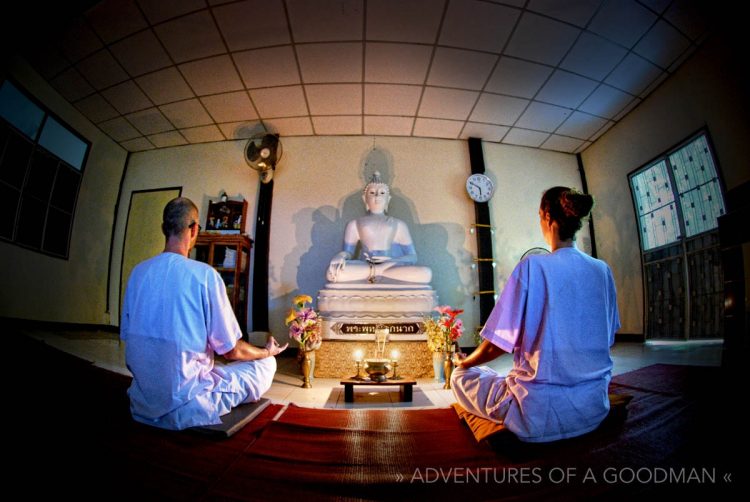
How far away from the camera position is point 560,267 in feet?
3.57

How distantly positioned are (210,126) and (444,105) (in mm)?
3704

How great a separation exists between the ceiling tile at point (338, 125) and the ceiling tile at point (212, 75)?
1.19 metres

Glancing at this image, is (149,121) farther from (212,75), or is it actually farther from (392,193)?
(392,193)

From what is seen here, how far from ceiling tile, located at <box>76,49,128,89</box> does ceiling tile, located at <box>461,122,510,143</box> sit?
4.81 metres

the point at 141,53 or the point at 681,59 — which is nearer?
the point at 681,59

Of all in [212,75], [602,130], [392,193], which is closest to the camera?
[212,75]

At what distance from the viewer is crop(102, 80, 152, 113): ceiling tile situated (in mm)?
3355

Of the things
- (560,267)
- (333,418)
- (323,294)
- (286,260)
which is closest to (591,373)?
(560,267)

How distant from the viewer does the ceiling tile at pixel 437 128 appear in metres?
4.25

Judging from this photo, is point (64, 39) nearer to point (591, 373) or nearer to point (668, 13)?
point (591, 373)

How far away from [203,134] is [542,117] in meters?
5.43

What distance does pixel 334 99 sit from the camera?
380 cm

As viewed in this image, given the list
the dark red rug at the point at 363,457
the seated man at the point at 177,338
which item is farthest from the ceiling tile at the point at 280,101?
the dark red rug at the point at 363,457

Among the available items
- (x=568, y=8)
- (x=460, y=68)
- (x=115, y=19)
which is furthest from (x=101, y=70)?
(x=568, y=8)
